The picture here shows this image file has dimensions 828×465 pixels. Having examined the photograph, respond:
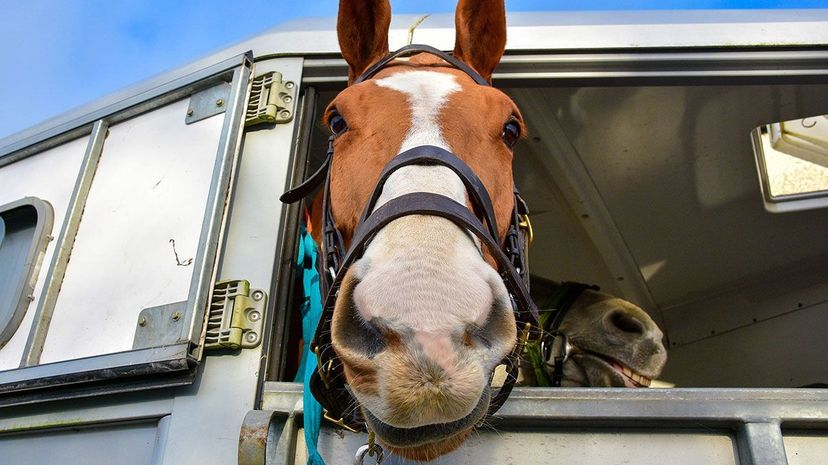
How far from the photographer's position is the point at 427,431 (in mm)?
1015

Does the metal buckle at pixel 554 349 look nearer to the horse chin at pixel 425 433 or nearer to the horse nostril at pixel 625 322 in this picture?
the horse nostril at pixel 625 322

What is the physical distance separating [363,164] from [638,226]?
8.54ft

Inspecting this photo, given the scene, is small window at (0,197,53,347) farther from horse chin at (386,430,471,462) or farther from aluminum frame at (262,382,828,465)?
horse chin at (386,430,471,462)

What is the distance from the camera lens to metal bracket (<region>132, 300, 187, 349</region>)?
1.68 metres

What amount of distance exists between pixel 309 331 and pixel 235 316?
0.25 metres

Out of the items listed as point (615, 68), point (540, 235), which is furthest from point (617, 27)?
point (540, 235)

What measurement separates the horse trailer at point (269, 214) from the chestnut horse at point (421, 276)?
1.33ft

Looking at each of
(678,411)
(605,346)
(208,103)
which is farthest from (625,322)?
(208,103)

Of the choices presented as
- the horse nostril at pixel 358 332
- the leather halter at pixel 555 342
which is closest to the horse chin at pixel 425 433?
the horse nostril at pixel 358 332

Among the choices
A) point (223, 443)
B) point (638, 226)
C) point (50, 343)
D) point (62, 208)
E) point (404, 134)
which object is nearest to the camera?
point (404, 134)

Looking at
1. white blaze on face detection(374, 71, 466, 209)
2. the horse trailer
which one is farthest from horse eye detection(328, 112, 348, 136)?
the horse trailer

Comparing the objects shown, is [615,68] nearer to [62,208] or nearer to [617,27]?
[617,27]

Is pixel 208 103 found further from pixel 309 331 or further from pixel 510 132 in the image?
pixel 510 132

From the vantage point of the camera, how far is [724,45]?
2076 millimetres
